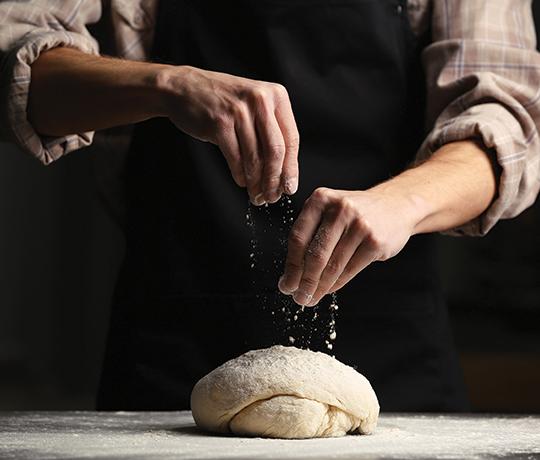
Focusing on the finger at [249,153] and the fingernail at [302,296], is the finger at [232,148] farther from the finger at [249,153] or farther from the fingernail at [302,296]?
the fingernail at [302,296]

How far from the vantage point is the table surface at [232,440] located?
1.04 m

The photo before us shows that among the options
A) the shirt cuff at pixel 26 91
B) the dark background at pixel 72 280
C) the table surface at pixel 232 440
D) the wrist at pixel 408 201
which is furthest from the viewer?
the dark background at pixel 72 280

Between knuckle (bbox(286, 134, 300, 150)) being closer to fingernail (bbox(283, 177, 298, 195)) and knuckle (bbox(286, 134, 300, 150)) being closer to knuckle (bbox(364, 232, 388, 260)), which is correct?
fingernail (bbox(283, 177, 298, 195))

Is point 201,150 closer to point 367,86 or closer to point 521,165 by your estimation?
point 367,86

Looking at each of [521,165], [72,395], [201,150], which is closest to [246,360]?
[201,150]

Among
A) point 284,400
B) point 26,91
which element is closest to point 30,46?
point 26,91

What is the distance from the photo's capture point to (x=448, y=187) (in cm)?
142

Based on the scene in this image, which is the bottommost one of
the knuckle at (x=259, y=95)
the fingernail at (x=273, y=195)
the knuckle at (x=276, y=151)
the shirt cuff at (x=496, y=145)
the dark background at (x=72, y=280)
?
the dark background at (x=72, y=280)

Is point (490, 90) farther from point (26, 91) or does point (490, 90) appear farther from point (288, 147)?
point (26, 91)

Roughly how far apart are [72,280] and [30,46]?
6.25 ft

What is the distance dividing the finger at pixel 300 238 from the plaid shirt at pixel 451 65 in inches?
15.3

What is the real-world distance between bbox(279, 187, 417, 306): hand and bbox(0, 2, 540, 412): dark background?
5.42ft

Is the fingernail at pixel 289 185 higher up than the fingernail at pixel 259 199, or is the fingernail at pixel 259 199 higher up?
the fingernail at pixel 289 185

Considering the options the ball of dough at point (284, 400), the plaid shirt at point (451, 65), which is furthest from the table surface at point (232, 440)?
the plaid shirt at point (451, 65)
